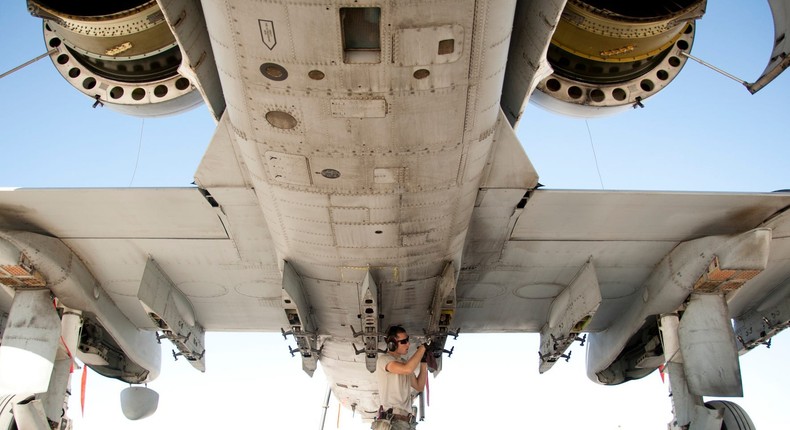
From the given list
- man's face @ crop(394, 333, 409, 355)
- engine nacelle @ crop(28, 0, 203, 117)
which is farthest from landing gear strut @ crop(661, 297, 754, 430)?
engine nacelle @ crop(28, 0, 203, 117)

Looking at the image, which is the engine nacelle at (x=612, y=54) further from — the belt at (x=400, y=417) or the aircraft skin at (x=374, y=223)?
the belt at (x=400, y=417)

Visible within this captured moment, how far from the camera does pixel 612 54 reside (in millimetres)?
9414

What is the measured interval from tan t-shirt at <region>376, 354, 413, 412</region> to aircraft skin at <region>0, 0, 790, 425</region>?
1.24 metres

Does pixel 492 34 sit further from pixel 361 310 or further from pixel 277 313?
pixel 277 313

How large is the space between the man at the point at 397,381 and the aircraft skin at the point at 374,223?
1.14 m

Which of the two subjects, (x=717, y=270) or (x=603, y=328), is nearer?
(x=717, y=270)

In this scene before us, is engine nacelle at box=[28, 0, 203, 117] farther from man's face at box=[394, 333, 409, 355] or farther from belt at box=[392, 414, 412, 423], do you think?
belt at box=[392, 414, 412, 423]

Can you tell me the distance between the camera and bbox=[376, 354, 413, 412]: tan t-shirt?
324 inches

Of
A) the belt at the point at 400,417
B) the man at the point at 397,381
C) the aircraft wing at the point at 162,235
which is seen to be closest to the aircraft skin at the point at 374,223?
the aircraft wing at the point at 162,235

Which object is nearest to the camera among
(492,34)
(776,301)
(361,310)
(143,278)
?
(492,34)

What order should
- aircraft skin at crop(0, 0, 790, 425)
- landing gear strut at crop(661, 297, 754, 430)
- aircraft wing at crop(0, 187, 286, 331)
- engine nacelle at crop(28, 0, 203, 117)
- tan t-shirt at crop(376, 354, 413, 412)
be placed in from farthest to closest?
landing gear strut at crop(661, 297, 754, 430) → aircraft wing at crop(0, 187, 286, 331) → engine nacelle at crop(28, 0, 203, 117) → tan t-shirt at crop(376, 354, 413, 412) → aircraft skin at crop(0, 0, 790, 425)

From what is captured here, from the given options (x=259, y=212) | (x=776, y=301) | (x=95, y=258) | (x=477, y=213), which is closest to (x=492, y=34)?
(x=477, y=213)

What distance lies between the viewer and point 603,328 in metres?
13.1

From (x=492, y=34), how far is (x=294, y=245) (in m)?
3.89
